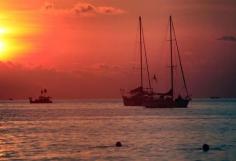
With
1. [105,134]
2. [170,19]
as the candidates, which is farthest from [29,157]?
[170,19]

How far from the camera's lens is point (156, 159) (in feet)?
168

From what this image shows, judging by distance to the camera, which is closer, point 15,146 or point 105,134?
point 15,146

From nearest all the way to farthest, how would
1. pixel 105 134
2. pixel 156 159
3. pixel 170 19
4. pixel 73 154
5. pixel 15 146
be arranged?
pixel 156 159 → pixel 73 154 → pixel 15 146 → pixel 105 134 → pixel 170 19

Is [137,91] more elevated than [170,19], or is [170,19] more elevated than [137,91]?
[170,19]

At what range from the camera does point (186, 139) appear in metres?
71.8

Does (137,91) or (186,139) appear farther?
(137,91)

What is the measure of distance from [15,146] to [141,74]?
4215 inches

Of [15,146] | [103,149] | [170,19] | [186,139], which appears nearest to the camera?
[103,149]

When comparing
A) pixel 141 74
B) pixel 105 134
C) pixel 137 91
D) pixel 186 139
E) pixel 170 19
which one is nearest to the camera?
pixel 186 139

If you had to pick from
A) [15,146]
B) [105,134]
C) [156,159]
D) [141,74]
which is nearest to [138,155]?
[156,159]

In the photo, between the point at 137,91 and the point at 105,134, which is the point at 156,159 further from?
the point at 137,91

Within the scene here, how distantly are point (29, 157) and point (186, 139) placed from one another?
24.3m

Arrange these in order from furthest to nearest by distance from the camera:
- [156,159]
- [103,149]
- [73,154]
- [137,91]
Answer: [137,91] → [103,149] → [73,154] → [156,159]

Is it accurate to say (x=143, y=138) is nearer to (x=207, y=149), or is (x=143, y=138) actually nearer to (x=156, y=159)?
(x=207, y=149)
